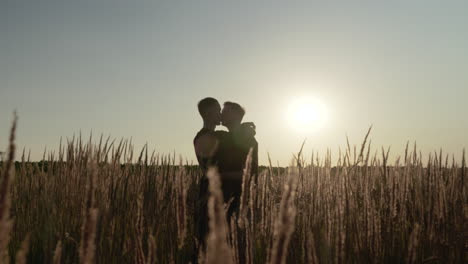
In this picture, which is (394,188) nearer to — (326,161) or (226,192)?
(326,161)

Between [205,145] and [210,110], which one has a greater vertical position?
[210,110]

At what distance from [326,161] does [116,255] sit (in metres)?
1.84

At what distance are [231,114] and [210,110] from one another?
20 centimetres

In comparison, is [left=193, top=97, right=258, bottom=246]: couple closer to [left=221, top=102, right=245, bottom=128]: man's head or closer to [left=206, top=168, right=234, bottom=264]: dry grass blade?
[left=221, top=102, right=245, bottom=128]: man's head

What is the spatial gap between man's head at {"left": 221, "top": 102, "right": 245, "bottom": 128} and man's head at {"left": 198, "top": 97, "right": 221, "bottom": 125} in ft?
0.20

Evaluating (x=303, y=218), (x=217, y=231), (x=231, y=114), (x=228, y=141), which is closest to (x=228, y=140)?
(x=228, y=141)

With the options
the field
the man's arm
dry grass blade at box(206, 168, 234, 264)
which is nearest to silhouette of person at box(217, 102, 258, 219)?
the man's arm

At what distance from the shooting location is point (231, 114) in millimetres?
3678

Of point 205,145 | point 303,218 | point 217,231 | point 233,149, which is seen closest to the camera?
point 217,231

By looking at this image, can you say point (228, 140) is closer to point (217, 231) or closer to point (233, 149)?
point (233, 149)

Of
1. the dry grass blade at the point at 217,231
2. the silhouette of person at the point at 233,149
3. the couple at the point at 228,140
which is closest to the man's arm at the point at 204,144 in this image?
the couple at the point at 228,140

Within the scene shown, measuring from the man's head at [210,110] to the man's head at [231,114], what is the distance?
0.06 m

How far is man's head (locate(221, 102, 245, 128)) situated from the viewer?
368 cm

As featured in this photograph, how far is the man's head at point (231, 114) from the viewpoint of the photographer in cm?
368
